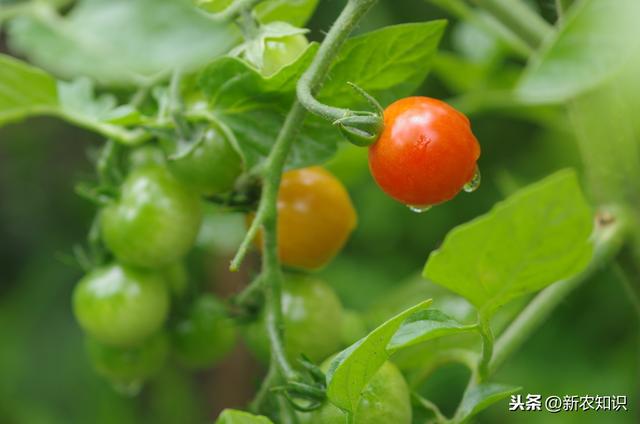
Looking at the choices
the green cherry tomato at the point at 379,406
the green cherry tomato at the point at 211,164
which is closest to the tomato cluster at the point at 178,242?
the green cherry tomato at the point at 211,164

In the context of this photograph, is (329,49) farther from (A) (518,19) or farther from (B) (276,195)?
(A) (518,19)

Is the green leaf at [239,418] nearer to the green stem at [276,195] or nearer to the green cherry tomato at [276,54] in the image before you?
the green stem at [276,195]

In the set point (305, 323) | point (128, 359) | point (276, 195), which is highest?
point (276, 195)

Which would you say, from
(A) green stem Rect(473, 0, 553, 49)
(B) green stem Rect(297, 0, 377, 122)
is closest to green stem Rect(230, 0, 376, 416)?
(B) green stem Rect(297, 0, 377, 122)

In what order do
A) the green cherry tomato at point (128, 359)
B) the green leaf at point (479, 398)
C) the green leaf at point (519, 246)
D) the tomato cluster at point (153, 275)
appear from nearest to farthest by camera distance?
the green leaf at point (519, 246), the green leaf at point (479, 398), the tomato cluster at point (153, 275), the green cherry tomato at point (128, 359)

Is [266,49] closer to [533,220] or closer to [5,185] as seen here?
[533,220]

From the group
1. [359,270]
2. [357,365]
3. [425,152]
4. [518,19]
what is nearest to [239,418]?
[357,365]

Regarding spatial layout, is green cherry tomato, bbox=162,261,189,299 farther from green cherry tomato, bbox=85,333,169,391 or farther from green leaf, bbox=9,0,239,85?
green leaf, bbox=9,0,239,85
